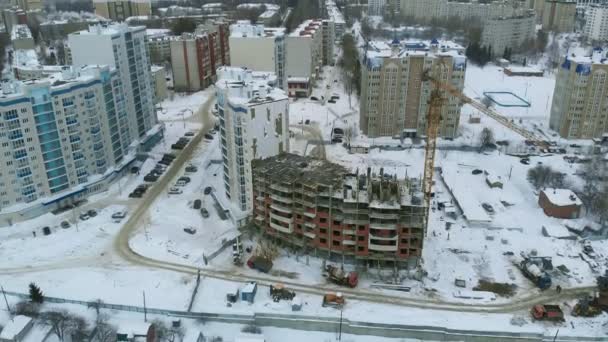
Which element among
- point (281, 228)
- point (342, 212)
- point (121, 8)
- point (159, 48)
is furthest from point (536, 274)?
point (121, 8)

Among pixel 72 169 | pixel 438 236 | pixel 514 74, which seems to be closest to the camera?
pixel 438 236

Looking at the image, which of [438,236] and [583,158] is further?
[583,158]

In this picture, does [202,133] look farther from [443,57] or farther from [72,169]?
[443,57]

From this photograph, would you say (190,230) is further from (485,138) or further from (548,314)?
(485,138)

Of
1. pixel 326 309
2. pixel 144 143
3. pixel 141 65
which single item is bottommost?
pixel 326 309

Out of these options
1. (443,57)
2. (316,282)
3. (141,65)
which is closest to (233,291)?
(316,282)

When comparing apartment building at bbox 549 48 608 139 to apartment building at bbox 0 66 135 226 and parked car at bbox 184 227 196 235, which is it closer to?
parked car at bbox 184 227 196 235

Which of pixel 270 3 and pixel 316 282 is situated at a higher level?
pixel 270 3
